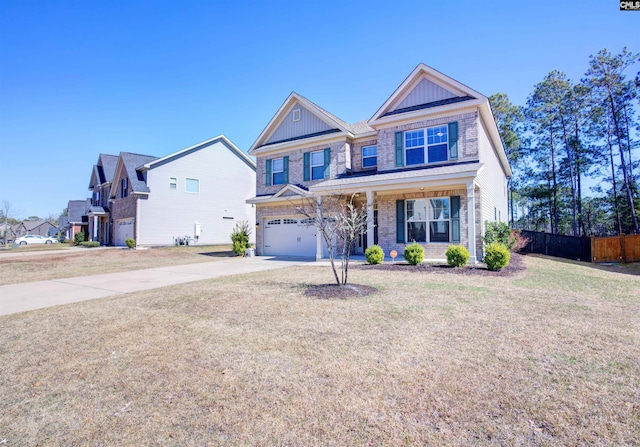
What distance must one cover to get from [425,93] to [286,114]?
26.2ft

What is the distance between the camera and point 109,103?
15.3 metres

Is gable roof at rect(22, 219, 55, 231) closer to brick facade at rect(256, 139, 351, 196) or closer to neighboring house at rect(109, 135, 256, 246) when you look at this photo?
neighboring house at rect(109, 135, 256, 246)

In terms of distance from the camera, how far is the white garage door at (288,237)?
17.6m

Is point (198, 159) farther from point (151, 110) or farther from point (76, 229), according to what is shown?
point (76, 229)

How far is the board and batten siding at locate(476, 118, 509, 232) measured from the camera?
548 inches

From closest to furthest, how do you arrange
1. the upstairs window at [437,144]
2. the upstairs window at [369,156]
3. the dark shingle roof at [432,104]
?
the dark shingle roof at [432,104] < the upstairs window at [437,144] < the upstairs window at [369,156]

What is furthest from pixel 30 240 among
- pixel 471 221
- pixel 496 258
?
pixel 496 258

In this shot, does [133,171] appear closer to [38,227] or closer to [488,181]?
[488,181]

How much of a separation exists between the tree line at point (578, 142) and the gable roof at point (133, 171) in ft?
102

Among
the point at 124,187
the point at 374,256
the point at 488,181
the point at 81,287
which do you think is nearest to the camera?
→ the point at 81,287

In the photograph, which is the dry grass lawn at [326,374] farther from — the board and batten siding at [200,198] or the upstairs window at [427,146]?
the board and batten siding at [200,198]

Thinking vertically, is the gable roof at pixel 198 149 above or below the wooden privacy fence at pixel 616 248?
above

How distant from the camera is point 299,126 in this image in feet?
60.9

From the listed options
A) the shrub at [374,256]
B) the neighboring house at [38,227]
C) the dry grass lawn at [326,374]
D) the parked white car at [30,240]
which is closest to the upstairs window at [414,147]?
the shrub at [374,256]
